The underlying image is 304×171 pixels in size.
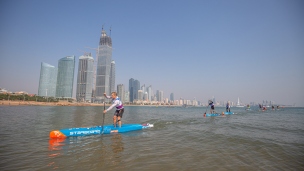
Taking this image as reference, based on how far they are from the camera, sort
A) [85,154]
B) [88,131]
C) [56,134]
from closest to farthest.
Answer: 1. [85,154]
2. [56,134]
3. [88,131]

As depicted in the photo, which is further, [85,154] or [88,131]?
[88,131]

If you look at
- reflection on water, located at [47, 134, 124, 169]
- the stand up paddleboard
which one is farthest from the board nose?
reflection on water, located at [47, 134, 124, 169]

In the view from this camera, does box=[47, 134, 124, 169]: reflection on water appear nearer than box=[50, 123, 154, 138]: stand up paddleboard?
Yes

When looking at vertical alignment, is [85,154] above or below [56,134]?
below

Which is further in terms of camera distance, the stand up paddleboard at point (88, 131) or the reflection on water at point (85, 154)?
the stand up paddleboard at point (88, 131)

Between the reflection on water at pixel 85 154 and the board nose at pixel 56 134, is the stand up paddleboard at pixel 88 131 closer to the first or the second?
the board nose at pixel 56 134

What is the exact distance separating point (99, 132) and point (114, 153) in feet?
16.0

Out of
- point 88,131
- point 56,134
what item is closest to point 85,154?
point 56,134

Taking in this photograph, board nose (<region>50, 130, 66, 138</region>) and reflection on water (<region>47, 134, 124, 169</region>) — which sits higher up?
board nose (<region>50, 130, 66, 138</region>)

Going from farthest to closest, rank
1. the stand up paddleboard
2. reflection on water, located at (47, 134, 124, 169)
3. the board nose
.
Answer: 1. the stand up paddleboard
2. the board nose
3. reflection on water, located at (47, 134, 124, 169)

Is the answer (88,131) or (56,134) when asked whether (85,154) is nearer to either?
(56,134)

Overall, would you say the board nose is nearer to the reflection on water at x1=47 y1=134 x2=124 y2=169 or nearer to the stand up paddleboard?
the stand up paddleboard

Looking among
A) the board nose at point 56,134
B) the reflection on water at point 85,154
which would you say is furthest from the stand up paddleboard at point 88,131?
the reflection on water at point 85,154

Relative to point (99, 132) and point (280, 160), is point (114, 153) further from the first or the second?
point (280, 160)
